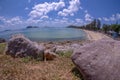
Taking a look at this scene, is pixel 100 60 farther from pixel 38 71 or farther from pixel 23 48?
pixel 23 48

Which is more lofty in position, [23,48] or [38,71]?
[23,48]

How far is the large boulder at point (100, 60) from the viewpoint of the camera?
4747 millimetres

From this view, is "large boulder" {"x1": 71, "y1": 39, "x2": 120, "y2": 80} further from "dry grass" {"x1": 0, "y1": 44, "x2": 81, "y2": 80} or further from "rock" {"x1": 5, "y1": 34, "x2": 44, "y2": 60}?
"rock" {"x1": 5, "y1": 34, "x2": 44, "y2": 60}

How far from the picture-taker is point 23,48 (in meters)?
8.48

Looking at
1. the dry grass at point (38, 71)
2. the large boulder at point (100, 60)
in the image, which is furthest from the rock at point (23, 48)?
the large boulder at point (100, 60)

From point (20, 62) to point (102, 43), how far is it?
323 cm

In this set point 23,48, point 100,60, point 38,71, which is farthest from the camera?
point 23,48

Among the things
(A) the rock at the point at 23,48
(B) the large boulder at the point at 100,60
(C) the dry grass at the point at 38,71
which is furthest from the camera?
(A) the rock at the point at 23,48

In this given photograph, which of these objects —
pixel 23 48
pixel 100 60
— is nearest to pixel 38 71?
pixel 100 60

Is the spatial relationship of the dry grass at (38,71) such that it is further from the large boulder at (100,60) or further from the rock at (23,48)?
the large boulder at (100,60)

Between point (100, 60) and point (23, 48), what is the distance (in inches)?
168

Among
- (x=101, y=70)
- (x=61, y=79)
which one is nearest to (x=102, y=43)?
(x=101, y=70)

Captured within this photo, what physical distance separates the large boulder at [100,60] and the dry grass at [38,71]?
2.25 ft

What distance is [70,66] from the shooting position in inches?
273
